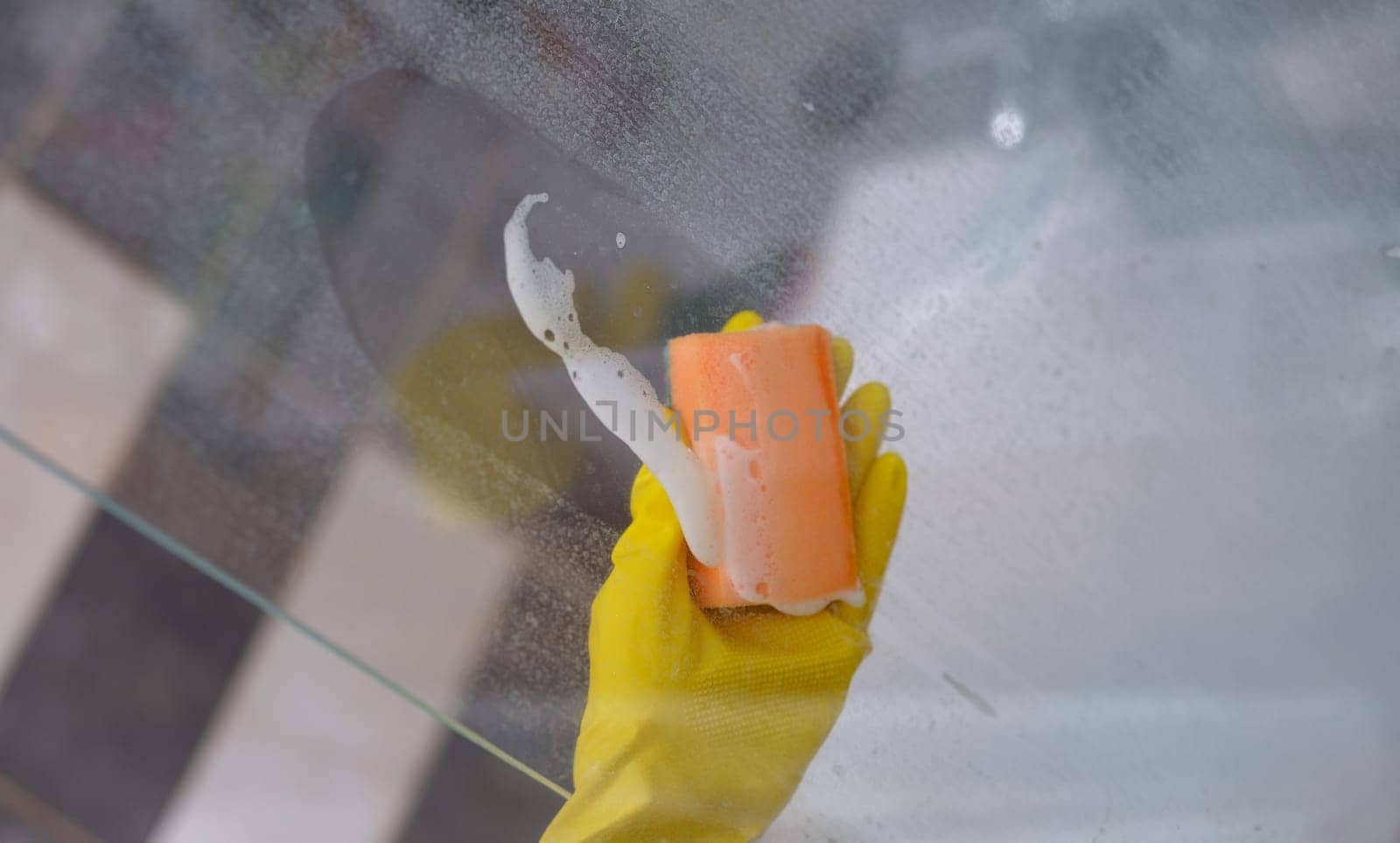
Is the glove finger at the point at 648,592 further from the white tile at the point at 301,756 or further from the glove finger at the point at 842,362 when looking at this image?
the white tile at the point at 301,756

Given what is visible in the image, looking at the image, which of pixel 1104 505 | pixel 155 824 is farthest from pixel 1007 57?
pixel 155 824

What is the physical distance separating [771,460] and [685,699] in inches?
9.5

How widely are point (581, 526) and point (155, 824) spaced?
72 cm

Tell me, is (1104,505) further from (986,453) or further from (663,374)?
(663,374)

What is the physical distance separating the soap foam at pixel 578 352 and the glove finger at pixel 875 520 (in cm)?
21

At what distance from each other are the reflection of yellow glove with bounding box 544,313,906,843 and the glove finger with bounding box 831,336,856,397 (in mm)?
91

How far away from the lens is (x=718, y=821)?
826 millimetres

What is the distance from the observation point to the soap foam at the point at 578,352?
0.82 metres

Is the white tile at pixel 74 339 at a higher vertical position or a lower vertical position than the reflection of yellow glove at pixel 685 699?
lower

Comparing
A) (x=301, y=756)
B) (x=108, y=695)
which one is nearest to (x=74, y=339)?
(x=108, y=695)

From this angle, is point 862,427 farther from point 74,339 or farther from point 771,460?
point 74,339

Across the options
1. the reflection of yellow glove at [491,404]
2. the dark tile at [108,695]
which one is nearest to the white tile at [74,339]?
the dark tile at [108,695]

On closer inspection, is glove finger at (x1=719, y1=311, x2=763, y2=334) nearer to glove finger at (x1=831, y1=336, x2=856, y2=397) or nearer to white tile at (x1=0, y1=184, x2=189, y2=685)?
glove finger at (x1=831, y1=336, x2=856, y2=397)

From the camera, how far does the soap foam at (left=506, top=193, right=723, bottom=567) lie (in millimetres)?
823
